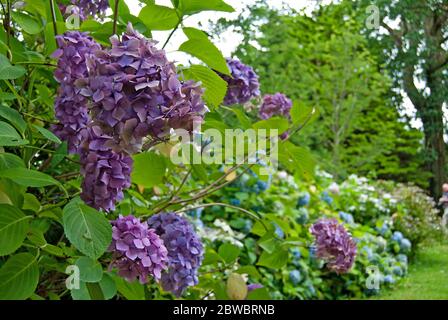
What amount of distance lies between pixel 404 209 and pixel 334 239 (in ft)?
7.34

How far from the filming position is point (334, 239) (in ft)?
3.20

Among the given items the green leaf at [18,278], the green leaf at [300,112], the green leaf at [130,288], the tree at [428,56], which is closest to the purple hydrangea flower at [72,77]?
the green leaf at [18,278]

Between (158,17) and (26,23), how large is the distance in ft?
0.47

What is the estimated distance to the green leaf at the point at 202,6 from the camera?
548 millimetres

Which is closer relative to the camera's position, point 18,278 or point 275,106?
point 18,278

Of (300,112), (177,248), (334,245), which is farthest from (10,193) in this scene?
(334,245)

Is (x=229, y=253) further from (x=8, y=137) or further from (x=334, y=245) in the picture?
(x=8, y=137)

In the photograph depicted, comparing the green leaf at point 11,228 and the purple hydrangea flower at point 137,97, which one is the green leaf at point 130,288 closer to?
the green leaf at point 11,228

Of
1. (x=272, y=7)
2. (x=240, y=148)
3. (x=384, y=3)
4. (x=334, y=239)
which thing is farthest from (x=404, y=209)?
(x=240, y=148)

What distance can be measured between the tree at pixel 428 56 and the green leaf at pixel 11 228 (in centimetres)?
218

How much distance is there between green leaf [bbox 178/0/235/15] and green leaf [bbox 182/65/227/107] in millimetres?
52

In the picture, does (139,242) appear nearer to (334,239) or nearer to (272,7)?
(334,239)

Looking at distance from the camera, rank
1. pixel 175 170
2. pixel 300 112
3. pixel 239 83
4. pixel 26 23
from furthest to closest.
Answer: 1. pixel 175 170
2. pixel 239 83
3. pixel 300 112
4. pixel 26 23

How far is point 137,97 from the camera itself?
0.43 meters
